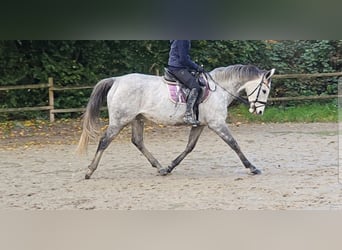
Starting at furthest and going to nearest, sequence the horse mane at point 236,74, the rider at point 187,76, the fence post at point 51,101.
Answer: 1. the fence post at point 51,101
2. the horse mane at point 236,74
3. the rider at point 187,76

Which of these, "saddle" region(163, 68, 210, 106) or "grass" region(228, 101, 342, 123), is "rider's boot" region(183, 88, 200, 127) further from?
"grass" region(228, 101, 342, 123)

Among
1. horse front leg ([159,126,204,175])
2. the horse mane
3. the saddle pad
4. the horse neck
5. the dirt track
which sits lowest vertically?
the dirt track

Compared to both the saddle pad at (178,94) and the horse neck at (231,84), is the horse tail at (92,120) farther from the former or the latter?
the horse neck at (231,84)

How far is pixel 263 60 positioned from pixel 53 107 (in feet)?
9.06

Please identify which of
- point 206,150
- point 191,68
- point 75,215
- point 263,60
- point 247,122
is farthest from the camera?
point 263,60

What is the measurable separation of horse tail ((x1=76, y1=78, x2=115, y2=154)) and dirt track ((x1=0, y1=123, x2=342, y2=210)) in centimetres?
30

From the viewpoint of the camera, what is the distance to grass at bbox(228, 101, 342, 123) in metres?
7.01

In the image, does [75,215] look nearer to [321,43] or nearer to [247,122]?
[247,122]

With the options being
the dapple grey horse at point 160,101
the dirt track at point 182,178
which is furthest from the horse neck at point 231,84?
the dirt track at point 182,178

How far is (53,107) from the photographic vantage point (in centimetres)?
745

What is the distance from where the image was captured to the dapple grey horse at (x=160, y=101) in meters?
4.24

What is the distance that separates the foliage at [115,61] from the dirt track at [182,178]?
147cm

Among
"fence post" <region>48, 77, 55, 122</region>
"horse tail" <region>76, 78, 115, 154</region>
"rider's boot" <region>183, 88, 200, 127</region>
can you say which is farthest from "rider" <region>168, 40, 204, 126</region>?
"fence post" <region>48, 77, 55, 122</region>

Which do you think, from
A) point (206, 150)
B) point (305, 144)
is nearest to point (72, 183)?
point (206, 150)
